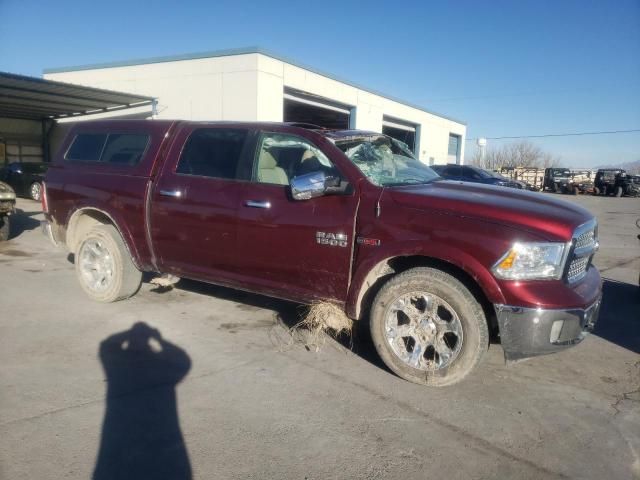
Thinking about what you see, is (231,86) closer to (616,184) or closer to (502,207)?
(502,207)

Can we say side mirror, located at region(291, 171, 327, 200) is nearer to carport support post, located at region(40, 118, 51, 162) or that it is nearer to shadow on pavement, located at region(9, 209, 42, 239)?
shadow on pavement, located at region(9, 209, 42, 239)

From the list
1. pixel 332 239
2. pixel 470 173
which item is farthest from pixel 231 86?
pixel 332 239

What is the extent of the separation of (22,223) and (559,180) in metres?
38.4

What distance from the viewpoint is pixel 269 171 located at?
4.18 meters

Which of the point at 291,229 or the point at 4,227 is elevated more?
the point at 291,229

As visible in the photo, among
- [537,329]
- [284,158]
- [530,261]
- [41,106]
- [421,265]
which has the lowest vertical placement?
[537,329]

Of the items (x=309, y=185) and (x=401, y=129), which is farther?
(x=401, y=129)

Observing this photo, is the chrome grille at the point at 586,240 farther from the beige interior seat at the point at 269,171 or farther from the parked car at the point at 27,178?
the parked car at the point at 27,178

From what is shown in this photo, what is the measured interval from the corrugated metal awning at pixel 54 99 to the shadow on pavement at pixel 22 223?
164 inches

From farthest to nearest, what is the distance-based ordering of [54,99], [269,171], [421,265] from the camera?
[54,99]
[269,171]
[421,265]

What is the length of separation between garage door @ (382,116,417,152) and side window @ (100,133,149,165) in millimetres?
21918

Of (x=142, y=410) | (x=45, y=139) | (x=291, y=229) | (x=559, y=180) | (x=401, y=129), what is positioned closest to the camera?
(x=142, y=410)

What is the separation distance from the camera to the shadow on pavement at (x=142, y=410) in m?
2.46

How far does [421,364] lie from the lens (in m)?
3.46
